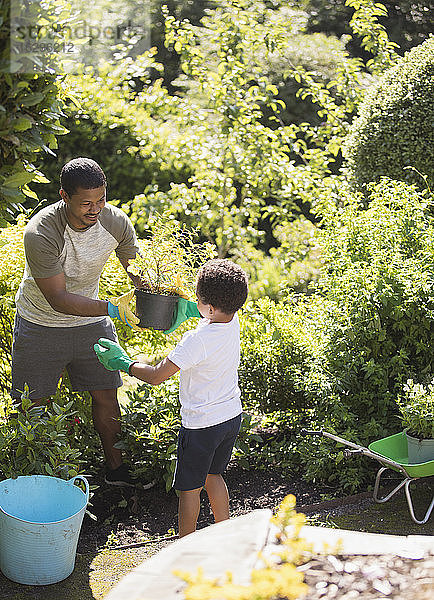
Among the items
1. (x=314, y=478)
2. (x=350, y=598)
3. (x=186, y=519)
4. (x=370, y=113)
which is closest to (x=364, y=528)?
(x=314, y=478)

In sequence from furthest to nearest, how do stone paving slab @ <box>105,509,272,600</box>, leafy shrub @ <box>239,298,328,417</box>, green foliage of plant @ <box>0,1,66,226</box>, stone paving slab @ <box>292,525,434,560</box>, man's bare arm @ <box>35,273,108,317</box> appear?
leafy shrub @ <box>239,298,328,417</box> → man's bare arm @ <box>35,273,108,317</box> → green foliage of plant @ <box>0,1,66,226</box> → stone paving slab @ <box>292,525,434,560</box> → stone paving slab @ <box>105,509,272,600</box>

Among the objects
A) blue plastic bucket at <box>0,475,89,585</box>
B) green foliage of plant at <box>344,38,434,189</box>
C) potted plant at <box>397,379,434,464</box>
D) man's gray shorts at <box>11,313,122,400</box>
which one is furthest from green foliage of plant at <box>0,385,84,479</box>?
green foliage of plant at <box>344,38,434,189</box>

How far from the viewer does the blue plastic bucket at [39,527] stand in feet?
8.79

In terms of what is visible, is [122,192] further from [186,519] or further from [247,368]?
[186,519]

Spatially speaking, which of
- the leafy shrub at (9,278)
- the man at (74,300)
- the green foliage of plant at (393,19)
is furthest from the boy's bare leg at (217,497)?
the green foliage of plant at (393,19)

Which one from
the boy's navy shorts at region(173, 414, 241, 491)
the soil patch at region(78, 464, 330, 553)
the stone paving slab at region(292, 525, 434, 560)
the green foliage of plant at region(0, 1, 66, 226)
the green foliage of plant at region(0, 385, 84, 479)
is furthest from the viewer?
the soil patch at region(78, 464, 330, 553)

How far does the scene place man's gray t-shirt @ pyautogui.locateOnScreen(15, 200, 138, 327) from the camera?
10.1 ft

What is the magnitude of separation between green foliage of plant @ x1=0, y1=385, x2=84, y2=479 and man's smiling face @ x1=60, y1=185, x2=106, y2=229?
2.43ft

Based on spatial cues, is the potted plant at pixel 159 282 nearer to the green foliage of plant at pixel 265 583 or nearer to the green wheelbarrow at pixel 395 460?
the green wheelbarrow at pixel 395 460

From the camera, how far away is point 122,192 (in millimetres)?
7039

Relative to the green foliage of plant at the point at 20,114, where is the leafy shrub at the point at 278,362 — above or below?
below

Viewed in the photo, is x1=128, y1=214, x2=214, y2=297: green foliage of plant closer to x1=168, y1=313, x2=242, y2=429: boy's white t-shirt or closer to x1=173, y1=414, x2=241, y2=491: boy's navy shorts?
x1=168, y1=313, x2=242, y2=429: boy's white t-shirt

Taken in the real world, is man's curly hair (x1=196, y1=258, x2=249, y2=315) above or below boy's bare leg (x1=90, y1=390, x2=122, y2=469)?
above

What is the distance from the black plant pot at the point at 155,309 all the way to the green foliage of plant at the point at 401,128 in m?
2.55
